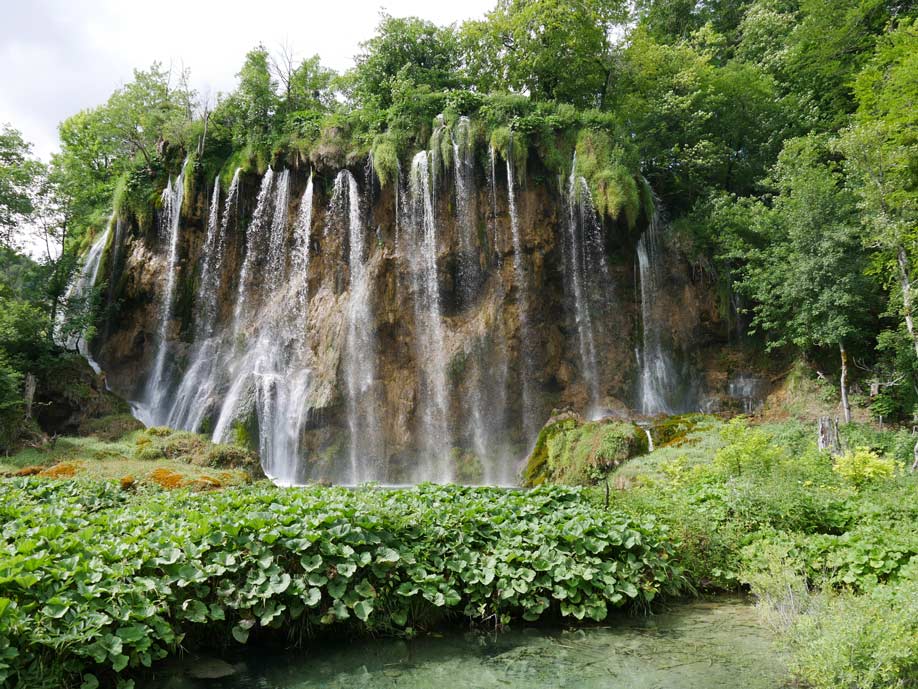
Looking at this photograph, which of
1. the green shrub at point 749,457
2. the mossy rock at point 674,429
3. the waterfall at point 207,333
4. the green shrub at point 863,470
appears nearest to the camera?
the green shrub at point 863,470

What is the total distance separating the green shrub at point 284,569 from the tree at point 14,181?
66.4 ft

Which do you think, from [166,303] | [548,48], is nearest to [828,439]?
[548,48]

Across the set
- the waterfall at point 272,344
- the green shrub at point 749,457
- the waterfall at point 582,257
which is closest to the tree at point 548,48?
the waterfall at point 582,257

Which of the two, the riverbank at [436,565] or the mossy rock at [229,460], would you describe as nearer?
the riverbank at [436,565]

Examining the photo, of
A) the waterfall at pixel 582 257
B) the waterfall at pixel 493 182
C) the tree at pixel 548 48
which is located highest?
the tree at pixel 548 48

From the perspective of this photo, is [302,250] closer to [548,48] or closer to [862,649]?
[548,48]

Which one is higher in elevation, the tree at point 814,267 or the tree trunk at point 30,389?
the tree at point 814,267

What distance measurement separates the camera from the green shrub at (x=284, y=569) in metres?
3.72

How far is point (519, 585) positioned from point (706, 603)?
219 centimetres

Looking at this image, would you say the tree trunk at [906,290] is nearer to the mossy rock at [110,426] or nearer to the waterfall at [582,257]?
the waterfall at [582,257]

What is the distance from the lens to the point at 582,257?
67.1 ft

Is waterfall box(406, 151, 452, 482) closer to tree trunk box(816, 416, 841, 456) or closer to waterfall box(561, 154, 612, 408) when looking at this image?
waterfall box(561, 154, 612, 408)

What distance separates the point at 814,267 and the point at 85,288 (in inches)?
1013

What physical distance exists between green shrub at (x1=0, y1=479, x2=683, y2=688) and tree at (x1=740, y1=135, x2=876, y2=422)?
13.7m
